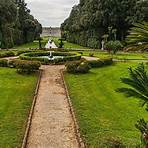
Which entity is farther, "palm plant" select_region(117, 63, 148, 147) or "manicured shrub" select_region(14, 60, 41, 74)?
"manicured shrub" select_region(14, 60, 41, 74)

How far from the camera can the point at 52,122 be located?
16.8 metres

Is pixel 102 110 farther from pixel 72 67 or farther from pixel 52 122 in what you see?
pixel 72 67

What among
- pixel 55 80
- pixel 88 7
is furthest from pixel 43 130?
pixel 88 7

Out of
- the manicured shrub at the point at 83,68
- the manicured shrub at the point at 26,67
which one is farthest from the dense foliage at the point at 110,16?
the manicured shrub at the point at 26,67

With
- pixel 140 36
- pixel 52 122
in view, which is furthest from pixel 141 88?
pixel 52 122

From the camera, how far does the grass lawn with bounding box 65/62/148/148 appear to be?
1500 centimetres

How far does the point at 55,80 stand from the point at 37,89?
12.9 ft

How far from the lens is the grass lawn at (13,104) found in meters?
14.6

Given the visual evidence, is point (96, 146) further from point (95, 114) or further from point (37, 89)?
point (37, 89)

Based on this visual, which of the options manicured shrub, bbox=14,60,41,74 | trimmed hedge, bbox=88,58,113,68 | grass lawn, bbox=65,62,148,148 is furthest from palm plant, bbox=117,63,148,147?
trimmed hedge, bbox=88,58,113,68

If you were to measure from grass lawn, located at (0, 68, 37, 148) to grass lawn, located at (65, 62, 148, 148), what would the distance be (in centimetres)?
244

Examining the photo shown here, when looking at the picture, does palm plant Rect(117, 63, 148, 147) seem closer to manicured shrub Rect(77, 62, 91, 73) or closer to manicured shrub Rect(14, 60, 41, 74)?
manicured shrub Rect(14, 60, 41, 74)

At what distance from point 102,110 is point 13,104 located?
15.3 ft

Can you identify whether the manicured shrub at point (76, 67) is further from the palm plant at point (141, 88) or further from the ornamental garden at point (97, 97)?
the palm plant at point (141, 88)
